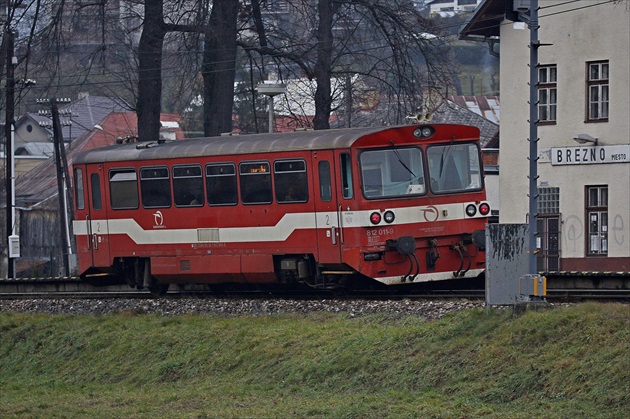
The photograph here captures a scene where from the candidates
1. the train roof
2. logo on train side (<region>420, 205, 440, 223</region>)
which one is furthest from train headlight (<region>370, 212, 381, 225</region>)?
the train roof

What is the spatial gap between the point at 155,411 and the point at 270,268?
23.7ft

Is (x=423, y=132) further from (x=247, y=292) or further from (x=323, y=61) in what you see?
(x=323, y=61)

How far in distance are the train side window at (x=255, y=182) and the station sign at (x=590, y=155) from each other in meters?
14.2

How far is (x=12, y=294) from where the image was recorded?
2375cm

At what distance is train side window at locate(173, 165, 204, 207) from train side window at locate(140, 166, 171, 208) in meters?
0.21

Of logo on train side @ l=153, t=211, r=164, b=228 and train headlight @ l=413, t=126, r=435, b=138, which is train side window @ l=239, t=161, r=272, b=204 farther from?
train headlight @ l=413, t=126, r=435, b=138

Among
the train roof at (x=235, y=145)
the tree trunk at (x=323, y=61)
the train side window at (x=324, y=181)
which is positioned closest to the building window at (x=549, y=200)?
the tree trunk at (x=323, y=61)

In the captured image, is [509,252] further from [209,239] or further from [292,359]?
[209,239]

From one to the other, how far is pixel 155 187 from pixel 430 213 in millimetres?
5252

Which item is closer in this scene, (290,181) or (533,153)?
(533,153)

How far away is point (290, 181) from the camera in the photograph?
1892 cm

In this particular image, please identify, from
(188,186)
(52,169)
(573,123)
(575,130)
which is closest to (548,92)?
(573,123)

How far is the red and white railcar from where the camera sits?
1817cm

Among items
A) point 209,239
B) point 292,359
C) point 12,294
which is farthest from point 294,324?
point 12,294
